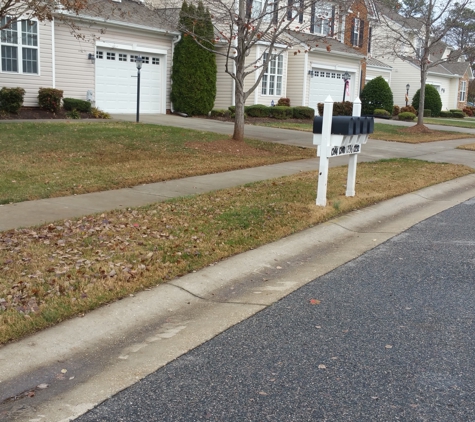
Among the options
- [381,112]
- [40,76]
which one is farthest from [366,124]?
[381,112]

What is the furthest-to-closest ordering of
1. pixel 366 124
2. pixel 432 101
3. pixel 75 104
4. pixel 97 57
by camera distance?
pixel 432 101
pixel 97 57
pixel 75 104
pixel 366 124

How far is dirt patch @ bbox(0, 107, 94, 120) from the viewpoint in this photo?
1914 centimetres

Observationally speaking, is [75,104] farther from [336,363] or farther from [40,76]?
[336,363]

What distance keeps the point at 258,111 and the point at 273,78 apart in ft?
13.6

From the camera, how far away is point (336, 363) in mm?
3926

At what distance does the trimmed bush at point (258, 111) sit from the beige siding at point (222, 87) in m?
1.72

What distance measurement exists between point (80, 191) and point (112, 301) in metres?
4.99

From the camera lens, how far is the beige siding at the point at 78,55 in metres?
21.5

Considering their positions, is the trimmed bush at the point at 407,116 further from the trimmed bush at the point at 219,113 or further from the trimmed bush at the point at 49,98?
the trimmed bush at the point at 49,98

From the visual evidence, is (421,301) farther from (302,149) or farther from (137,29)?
(137,29)

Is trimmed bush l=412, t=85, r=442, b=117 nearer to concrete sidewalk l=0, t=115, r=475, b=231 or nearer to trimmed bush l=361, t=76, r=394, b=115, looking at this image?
trimmed bush l=361, t=76, r=394, b=115

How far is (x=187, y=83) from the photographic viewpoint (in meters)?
24.7

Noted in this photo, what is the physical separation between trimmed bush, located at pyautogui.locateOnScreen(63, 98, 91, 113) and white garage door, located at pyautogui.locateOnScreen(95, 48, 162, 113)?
5.48ft

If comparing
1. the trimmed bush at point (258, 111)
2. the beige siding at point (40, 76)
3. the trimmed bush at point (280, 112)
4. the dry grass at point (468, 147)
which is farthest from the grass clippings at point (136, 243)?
the trimmed bush at point (280, 112)
